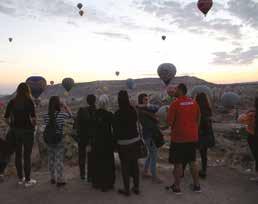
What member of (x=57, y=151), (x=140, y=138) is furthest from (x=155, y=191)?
(x=57, y=151)

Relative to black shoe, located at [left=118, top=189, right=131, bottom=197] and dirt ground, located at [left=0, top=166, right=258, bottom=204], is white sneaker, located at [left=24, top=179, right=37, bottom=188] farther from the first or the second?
black shoe, located at [left=118, top=189, right=131, bottom=197]

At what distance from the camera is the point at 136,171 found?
6633 mm

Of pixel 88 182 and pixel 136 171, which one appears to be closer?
pixel 136 171

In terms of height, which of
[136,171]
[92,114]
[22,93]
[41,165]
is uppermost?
[22,93]

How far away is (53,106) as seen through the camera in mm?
6734

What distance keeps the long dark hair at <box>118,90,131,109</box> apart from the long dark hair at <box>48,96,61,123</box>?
1.26 metres

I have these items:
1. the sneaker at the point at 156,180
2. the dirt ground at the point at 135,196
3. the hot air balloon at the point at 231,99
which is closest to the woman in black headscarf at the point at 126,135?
the dirt ground at the point at 135,196

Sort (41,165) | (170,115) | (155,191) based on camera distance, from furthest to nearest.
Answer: (41,165)
(155,191)
(170,115)

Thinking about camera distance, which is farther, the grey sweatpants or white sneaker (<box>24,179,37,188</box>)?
white sneaker (<box>24,179,37,188</box>)

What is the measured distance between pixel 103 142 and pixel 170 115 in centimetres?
138

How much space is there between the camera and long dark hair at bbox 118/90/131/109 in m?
6.34

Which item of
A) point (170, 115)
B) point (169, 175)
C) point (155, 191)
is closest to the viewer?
point (170, 115)

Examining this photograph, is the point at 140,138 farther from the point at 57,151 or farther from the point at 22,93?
the point at 22,93

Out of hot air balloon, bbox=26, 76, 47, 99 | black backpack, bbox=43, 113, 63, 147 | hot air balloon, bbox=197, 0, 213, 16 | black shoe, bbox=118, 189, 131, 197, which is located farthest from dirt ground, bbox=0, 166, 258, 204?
hot air balloon, bbox=26, 76, 47, 99
